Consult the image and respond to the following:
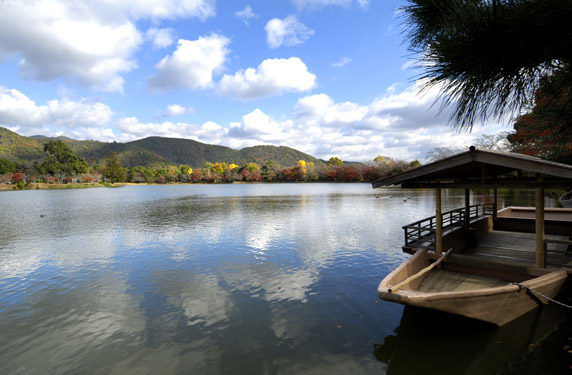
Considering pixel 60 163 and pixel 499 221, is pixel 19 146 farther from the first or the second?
pixel 499 221

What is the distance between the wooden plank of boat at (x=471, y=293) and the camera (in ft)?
14.4

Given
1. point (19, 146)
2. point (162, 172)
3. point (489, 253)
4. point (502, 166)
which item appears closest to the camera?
point (502, 166)

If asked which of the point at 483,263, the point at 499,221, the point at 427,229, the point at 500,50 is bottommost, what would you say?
the point at 483,263

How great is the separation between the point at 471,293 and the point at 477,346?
3.86ft

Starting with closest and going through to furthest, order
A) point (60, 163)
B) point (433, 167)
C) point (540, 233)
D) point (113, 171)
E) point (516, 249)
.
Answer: point (540, 233)
point (433, 167)
point (516, 249)
point (60, 163)
point (113, 171)

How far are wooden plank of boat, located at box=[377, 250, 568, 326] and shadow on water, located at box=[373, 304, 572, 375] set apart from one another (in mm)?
360

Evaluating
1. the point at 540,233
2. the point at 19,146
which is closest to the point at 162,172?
the point at 19,146

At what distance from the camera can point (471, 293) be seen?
442cm

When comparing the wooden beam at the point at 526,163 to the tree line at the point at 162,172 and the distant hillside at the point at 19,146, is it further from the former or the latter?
the distant hillside at the point at 19,146

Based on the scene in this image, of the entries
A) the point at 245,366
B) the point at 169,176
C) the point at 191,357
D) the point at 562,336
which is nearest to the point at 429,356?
the point at 562,336

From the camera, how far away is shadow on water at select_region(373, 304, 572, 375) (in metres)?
4.37

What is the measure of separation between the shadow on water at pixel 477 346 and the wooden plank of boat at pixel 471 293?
0.36 m

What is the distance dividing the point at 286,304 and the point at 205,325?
6.56 feet

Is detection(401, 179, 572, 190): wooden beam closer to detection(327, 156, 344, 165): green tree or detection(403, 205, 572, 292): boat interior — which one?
detection(403, 205, 572, 292): boat interior
